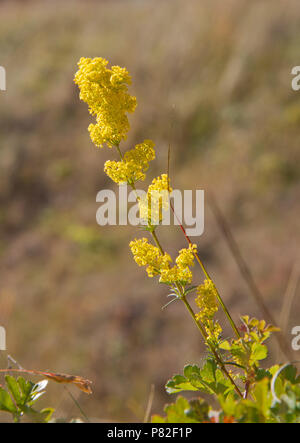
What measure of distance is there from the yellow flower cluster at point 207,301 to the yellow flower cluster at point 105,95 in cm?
41

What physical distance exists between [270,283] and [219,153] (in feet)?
9.16

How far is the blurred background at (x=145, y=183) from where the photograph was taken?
238 inches

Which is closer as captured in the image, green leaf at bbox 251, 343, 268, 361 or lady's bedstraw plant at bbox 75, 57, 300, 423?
lady's bedstraw plant at bbox 75, 57, 300, 423

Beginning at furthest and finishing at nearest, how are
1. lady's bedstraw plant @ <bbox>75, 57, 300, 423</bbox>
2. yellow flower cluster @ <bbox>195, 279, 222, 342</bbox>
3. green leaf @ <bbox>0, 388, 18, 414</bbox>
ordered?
yellow flower cluster @ <bbox>195, 279, 222, 342</bbox> → green leaf @ <bbox>0, 388, 18, 414</bbox> → lady's bedstraw plant @ <bbox>75, 57, 300, 423</bbox>

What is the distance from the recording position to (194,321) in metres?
1.07

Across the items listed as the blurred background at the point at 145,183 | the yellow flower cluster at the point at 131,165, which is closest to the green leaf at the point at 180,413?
the yellow flower cluster at the point at 131,165

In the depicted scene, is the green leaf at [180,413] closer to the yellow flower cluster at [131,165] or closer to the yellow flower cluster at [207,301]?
the yellow flower cluster at [207,301]

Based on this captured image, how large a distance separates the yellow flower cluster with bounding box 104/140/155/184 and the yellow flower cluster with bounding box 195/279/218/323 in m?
0.30

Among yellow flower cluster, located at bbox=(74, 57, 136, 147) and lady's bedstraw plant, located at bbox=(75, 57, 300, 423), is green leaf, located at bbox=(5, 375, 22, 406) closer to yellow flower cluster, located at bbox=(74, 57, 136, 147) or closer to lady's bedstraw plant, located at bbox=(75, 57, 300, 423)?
lady's bedstraw plant, located at bbox=(75, 57, 300, 423)

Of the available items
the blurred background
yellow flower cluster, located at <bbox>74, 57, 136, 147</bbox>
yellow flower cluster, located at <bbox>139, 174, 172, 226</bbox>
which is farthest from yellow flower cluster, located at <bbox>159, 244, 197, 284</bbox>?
the blurred background

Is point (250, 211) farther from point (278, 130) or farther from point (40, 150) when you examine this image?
point (40, 150)

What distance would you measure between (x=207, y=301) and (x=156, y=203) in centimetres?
26

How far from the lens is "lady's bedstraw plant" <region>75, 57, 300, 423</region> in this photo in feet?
2.73
